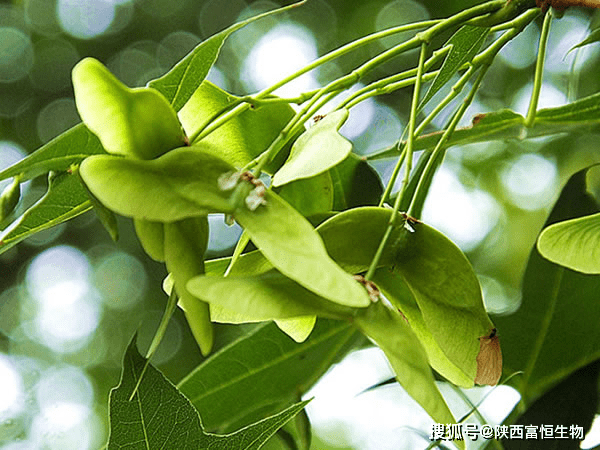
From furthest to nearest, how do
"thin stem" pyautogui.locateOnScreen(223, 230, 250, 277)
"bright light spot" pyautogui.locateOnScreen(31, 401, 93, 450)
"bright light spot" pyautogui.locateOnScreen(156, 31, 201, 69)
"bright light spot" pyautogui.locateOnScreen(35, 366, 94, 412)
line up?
"bright light spot" pyautogui.locateOnScreen(156, 31, 201, 69) → "bright light spot" pyautogui.locateOnScreen(35, 366, 94, 412) → "bright light spot" pyautogui.locateOnScreen(31, 401, 93, 450) → "thin stem" pyautogui.locateOnScreen(223, 230, 250, 277)

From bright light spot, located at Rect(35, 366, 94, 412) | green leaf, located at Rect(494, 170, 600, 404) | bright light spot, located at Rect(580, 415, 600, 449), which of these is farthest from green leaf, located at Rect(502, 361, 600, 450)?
bright light spot, located at Rect(35, 366, 94, 412)

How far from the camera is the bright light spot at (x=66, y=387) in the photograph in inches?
76.6

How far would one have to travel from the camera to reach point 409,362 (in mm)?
312

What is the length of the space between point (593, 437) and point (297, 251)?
1.24ft

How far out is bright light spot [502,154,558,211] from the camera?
1.73m

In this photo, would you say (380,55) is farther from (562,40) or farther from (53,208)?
(562,40)

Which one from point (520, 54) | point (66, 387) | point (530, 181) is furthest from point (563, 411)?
point (66, 387)

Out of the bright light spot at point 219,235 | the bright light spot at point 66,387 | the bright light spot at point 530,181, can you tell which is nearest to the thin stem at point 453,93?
the bright light spot at point 530,181

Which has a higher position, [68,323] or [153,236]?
[153,236]

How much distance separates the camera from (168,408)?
48cm

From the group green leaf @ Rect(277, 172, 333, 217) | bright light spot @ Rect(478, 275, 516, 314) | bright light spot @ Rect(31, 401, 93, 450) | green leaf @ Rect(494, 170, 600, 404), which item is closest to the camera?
green leaf @ Rect(277, 172, 333, 217)

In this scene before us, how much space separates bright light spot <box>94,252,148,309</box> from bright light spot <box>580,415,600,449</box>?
1.61 meters

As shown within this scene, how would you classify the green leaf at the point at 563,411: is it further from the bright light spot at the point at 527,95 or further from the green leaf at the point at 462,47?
the bright light spot at the point at 527,95

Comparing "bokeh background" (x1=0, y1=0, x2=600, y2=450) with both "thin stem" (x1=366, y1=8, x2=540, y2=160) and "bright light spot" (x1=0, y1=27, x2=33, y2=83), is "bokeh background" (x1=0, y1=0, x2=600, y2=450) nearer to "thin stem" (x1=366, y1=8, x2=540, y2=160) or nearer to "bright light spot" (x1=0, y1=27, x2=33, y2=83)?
"bright light spot" (x1=0, y1=27, x2=33, y2=83)
